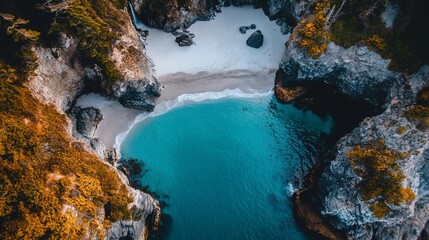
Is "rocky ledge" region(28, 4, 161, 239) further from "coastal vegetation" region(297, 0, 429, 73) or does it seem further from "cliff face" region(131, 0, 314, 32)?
"coastal vegetation" region(297, 0, 429, 73)

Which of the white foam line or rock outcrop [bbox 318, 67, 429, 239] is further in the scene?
the white foam line

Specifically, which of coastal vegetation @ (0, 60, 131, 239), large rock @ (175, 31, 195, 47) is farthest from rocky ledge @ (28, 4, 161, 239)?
large rock @ (175, 31, 195, 47)

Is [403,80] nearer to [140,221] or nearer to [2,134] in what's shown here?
[140,221]

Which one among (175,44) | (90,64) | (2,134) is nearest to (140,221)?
(2,134)

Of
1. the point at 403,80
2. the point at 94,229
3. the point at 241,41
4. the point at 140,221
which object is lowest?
the point at 140,221

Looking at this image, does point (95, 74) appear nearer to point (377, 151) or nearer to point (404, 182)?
point (377, 151)

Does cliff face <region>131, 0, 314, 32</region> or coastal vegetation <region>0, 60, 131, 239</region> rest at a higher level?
cliff face <region>131, 0, 314, 32</region>
